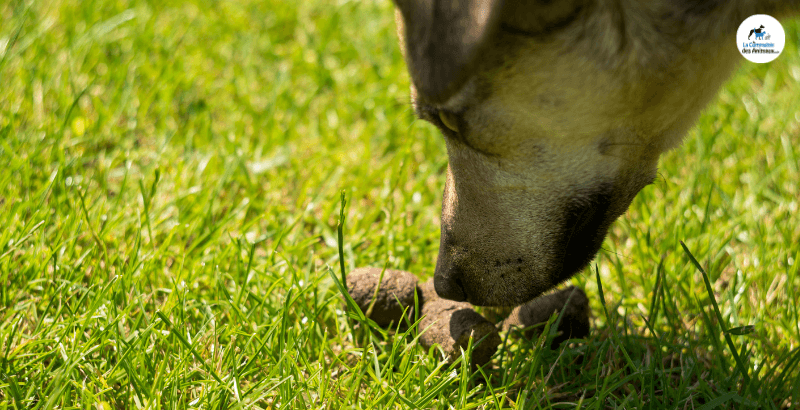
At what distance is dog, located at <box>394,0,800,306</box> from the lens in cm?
187

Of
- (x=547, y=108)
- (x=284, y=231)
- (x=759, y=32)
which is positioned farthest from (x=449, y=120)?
(x=284, y=231)

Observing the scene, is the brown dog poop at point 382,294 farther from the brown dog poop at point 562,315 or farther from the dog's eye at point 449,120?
the dog's eye at point 449,120

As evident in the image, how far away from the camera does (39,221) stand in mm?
2768

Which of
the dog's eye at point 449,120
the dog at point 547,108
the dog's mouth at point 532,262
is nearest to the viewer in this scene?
the dog at point 547,108

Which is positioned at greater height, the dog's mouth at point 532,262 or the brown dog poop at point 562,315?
the dog's mouth at point 532,262

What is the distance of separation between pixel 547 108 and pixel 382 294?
1.03 m

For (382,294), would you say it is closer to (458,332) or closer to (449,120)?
(458,332)

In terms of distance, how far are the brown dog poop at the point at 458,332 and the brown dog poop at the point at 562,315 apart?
6.5 inches

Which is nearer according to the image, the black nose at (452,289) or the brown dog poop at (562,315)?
the black nose at (452,289)

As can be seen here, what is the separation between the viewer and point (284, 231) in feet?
9.81

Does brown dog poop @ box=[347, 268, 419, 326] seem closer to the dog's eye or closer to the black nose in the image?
the black nose

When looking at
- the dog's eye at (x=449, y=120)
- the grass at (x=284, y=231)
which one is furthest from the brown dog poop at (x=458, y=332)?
the dog's eye at (x=449, y=120)

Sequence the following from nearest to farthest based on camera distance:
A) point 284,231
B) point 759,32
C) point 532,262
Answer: point 759,32
point 532,262
point 284,231

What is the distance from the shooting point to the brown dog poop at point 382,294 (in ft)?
8.33
